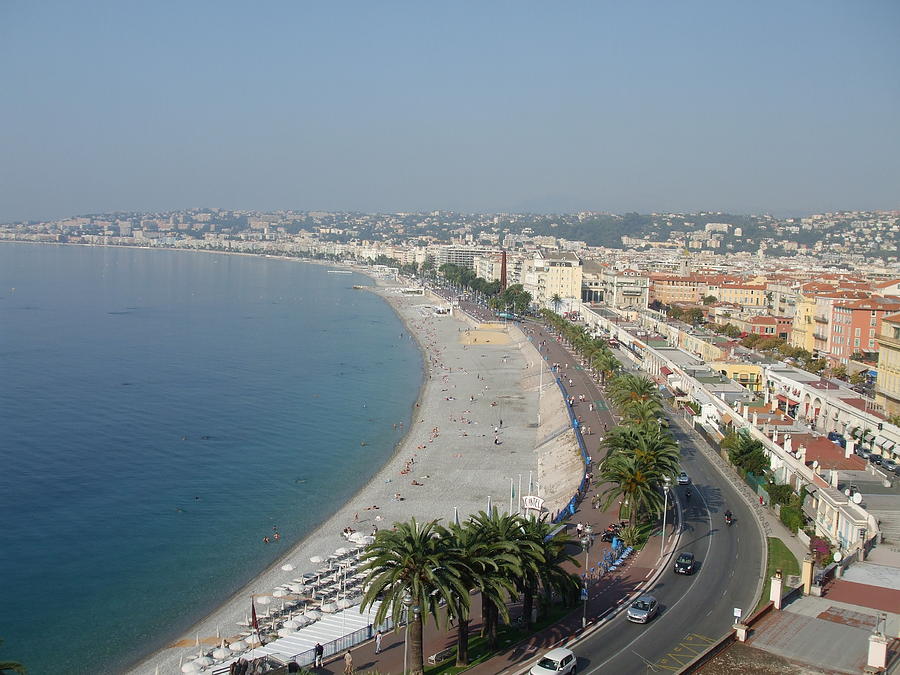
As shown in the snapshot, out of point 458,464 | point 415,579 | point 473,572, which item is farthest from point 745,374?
point 415,579

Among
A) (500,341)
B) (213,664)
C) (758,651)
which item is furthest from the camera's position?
(500,341)

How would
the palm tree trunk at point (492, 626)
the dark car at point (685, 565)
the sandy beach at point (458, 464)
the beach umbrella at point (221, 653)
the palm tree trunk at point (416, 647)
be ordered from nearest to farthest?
the palm tree trunk at point (416, 647) < the palm tree trunk at point (492, 626) < the beach umbrella at point (221, 653) < the dark car at point (685, 565) < the sandy beach at point (458, 464)

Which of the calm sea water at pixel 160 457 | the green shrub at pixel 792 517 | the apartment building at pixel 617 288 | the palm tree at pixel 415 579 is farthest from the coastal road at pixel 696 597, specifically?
the apartment building at pixel 617 288

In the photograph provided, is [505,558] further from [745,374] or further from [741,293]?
[741,293]

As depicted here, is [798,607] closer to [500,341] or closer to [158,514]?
[158,514]

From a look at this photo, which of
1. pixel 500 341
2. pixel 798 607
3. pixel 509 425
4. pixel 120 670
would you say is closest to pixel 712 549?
pixel 798 607

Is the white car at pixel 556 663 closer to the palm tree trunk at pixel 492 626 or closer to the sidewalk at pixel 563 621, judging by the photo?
the sidewalk at pixel 563 621
